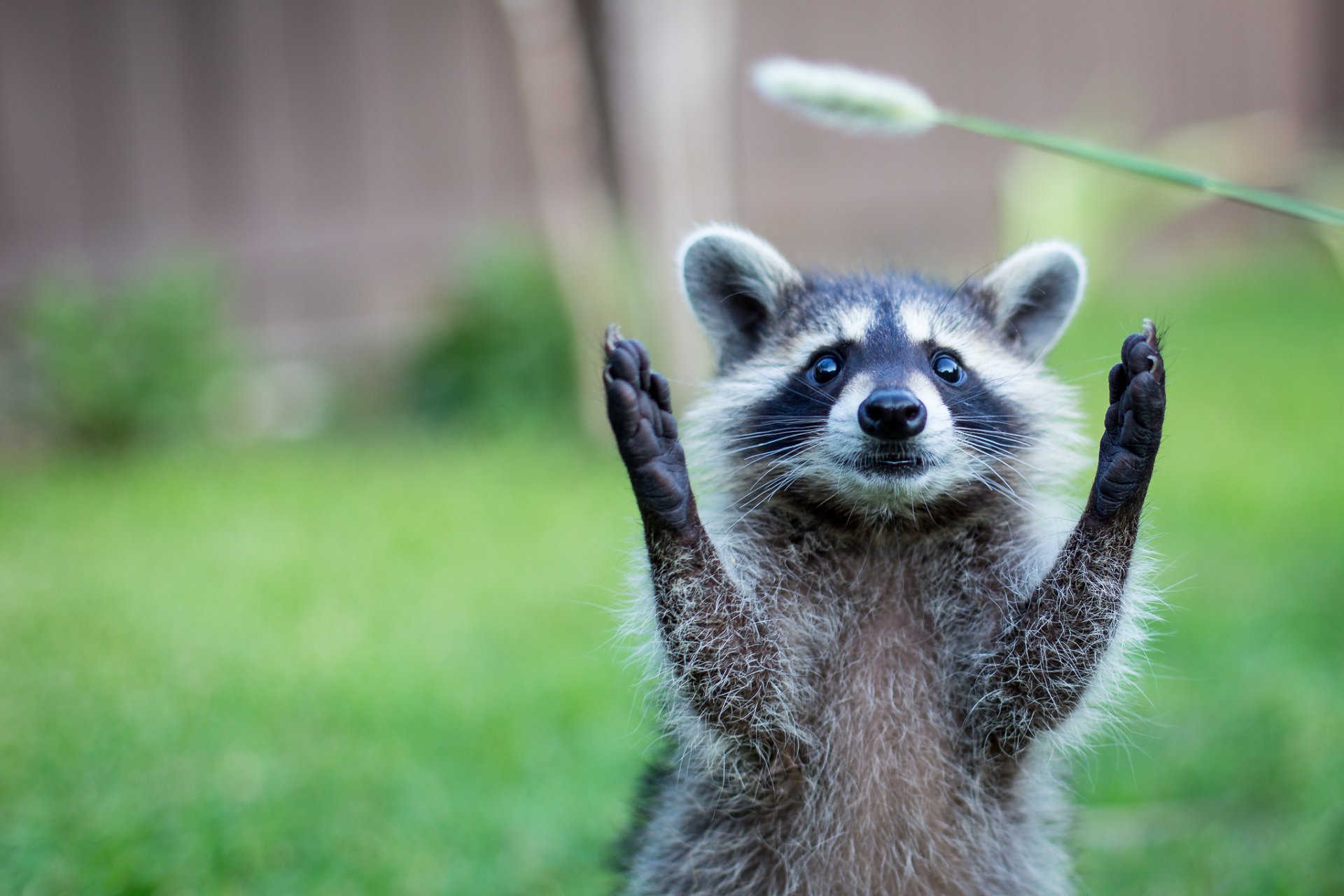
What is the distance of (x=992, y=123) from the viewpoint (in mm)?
2865

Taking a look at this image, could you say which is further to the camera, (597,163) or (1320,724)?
(597,163)

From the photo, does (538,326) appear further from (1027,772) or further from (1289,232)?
(1289,232)

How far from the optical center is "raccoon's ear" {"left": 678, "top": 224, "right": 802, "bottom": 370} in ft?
10.9

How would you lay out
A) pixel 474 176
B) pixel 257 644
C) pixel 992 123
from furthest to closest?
pixel 474 176, pixel 257 644, pixel 992 123

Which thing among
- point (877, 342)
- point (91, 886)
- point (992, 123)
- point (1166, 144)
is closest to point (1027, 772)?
point (877, 342)

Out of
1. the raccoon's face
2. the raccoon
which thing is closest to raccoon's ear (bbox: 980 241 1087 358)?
the raccoon's face

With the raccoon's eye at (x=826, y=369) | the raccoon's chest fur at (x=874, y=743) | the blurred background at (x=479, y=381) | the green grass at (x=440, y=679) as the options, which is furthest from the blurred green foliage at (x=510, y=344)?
the raccoon's chest fur at (x=874, y=743)

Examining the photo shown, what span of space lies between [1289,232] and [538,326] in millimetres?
9554

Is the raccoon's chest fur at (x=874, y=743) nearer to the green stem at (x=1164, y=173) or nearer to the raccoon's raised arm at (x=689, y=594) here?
the raccoon's raised arm at (x=689, y=594)

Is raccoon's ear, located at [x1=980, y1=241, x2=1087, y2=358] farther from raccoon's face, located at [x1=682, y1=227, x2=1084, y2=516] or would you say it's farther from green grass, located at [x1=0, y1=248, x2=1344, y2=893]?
green grass, located at [x1=0, y1=248, x2=1344, y2=893]

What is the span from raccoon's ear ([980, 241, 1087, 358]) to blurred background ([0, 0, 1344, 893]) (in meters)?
0.59

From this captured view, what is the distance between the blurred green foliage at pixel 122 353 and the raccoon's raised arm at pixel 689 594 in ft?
25.8

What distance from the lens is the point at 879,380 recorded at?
2877 millimetres

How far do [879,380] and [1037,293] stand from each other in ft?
3.08
